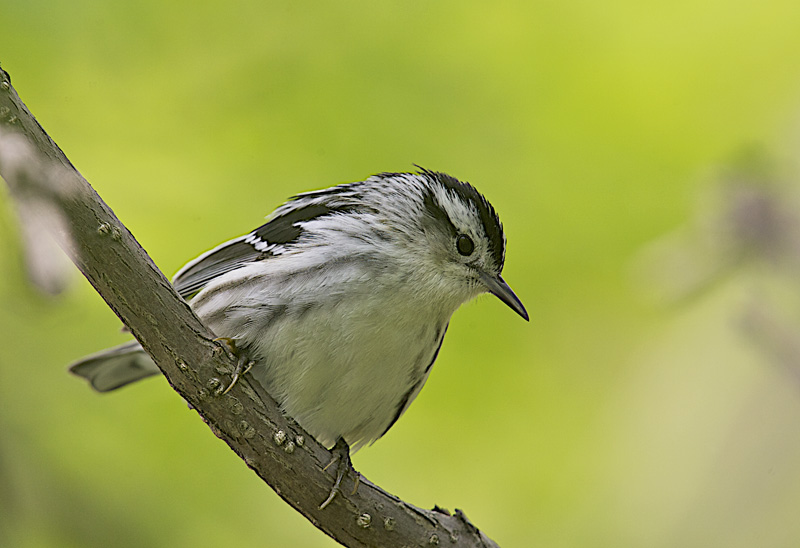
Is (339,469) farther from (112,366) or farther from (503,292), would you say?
(112,366)

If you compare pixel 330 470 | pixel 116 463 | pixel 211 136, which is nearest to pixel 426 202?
pixel 330 470

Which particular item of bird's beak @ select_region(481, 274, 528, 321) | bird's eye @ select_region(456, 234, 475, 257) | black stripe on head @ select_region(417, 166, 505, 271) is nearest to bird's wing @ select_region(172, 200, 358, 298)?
black stripe on head @ select_region(417, 166, 505, 271)

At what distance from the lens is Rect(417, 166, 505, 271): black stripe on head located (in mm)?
3020

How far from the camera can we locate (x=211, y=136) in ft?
13.5

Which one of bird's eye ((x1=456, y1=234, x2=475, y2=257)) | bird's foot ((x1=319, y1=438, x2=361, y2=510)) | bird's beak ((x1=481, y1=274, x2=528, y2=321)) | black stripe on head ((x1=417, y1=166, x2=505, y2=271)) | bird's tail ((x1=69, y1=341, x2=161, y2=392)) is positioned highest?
black stripe on head ((x1=417, y1=166, x2=505, y2=271))

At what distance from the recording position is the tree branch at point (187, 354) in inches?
75.4

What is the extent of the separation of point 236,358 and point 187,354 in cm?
20

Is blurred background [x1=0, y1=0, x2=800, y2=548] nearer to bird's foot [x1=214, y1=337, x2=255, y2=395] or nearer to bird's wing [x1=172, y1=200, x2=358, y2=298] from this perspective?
bird's wing [x1=172, y1=200, x2=358, y2=298]

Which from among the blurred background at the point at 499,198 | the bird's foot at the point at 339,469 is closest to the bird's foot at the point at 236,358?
the bird's foot at the point at 339,469

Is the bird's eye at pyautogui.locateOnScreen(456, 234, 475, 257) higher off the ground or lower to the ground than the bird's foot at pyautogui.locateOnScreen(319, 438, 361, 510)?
higher

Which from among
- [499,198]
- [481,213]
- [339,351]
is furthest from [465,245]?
[499,198]

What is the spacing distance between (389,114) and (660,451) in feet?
7.83

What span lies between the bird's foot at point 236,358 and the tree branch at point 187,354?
22mm

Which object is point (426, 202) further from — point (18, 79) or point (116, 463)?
point (18, 79)
